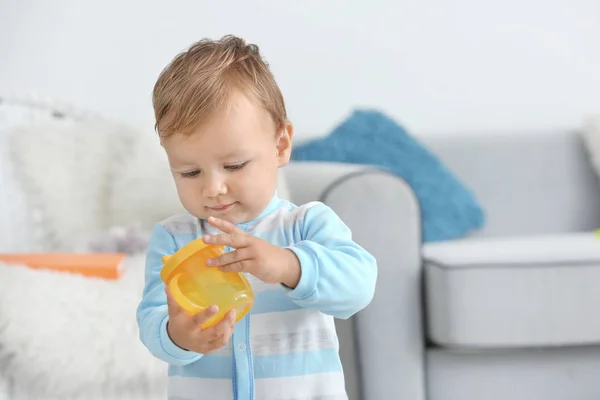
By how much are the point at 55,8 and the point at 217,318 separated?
2016 mm

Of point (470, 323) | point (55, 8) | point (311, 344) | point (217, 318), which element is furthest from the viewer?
point (55, 8)

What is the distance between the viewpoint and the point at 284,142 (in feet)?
3.16

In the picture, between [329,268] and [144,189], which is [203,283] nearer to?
[329,268]

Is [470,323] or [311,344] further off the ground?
[311,344]

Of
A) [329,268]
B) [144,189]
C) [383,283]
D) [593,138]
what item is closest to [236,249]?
[329,268]

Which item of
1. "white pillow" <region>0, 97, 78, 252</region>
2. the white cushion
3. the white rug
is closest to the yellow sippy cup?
the white rug

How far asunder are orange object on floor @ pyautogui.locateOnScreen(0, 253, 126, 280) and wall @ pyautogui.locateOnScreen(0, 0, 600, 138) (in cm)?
95

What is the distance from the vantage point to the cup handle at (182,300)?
82cm

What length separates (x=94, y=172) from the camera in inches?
86.1

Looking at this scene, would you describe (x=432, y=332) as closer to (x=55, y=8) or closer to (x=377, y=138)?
(x=377, y=138)

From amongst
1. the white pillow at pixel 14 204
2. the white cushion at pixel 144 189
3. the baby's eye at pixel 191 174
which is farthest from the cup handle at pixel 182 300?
the white pillow at pixel 14 204

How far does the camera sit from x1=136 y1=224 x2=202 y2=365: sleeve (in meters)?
0.89

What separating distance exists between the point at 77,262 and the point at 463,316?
75 centimetres

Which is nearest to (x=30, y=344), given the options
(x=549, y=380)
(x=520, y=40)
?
(x=549, y=380)
